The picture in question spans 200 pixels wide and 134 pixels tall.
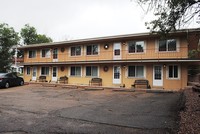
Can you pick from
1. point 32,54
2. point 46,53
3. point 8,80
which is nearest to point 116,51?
point 46,53

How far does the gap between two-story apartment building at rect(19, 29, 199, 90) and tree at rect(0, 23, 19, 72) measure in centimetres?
1164

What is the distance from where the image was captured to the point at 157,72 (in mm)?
19344

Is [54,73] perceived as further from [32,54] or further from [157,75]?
[157,75]

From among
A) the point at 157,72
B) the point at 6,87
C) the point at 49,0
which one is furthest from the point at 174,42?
the point at 6,87

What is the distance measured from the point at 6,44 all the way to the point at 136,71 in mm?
27993

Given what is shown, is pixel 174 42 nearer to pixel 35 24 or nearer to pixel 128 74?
pixel 128 74

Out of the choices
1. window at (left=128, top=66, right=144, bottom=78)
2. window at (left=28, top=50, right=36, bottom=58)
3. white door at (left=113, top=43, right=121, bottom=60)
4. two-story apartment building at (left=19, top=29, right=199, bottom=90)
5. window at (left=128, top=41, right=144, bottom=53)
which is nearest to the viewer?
two-story apartment building at (left=19, top=29, right=199, bottom=90)

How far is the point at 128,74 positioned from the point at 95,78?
3.96 m

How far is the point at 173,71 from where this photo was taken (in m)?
18.6

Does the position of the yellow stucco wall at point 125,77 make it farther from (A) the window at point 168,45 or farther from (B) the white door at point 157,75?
(A) the window at point 168,45

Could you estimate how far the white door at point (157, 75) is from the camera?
19.1 meters

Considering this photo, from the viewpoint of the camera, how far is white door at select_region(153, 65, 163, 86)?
62.5 feet

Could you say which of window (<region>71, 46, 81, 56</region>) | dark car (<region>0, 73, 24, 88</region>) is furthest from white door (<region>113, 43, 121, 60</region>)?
dark car (<region>0, 73, 24, 88</region>)

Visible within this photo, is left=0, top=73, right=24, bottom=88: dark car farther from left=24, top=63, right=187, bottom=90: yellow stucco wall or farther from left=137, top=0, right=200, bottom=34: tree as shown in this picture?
left=137, top=0, right=200, bottom=34: tree
